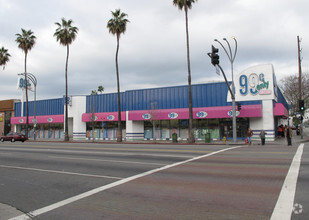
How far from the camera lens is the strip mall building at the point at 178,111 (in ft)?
86.2

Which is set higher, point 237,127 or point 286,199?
point 237,127

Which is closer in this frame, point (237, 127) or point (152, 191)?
point (152, 191)

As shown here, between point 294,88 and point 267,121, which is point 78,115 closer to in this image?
point 267,121

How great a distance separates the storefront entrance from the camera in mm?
27250

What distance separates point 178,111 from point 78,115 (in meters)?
16.3

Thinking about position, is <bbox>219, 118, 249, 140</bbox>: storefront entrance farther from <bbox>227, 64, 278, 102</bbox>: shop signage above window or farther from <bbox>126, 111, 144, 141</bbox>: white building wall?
<bbox>126, 111, 144, 141</bbox>: white building wall

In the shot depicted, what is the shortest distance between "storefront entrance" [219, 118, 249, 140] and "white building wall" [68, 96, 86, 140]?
65.5 ft

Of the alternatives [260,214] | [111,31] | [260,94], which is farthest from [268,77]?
[260,214]

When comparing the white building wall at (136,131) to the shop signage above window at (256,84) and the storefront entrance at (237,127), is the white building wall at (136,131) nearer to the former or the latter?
the storefront entrance at (237,127)

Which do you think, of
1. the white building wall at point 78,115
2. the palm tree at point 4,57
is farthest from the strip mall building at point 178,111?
the palm tree at point 4,57

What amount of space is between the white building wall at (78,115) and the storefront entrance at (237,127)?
1997 cm

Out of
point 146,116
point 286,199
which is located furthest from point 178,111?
point 286,199

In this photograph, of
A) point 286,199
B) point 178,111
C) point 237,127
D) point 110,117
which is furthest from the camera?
point 110,117

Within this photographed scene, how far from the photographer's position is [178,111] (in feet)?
95.7
